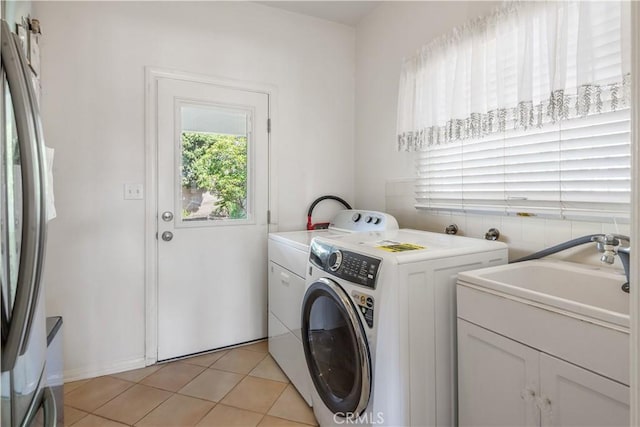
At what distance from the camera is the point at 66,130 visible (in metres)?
1.95

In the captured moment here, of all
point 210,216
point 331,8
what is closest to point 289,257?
point 210,216

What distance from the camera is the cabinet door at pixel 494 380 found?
1.04 meters

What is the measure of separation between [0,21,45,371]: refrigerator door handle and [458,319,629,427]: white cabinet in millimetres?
1314

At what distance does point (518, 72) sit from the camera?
1.44 meters

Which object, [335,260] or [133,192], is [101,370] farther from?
[335,260]

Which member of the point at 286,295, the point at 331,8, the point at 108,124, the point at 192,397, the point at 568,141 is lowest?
the point at 192,397

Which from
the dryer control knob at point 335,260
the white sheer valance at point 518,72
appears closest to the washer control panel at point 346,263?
the dryer control knob at point 335,260

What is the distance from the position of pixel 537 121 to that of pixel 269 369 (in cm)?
201

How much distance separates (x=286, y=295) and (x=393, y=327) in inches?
36.8

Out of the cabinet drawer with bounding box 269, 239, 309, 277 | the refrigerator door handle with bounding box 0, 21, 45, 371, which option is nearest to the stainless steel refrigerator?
the refrigerator door handle with bounding box 0, 21, 45, 371

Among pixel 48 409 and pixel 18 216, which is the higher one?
pixel 18 216

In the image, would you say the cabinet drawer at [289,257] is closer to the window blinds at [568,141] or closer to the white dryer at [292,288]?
the white dryer at [292,288]

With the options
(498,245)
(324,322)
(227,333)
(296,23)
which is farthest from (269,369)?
(296,23)

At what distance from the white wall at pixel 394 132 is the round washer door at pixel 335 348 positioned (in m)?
0.91
